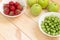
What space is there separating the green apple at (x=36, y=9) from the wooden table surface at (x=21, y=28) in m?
0.03

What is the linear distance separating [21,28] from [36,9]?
0.15 meters

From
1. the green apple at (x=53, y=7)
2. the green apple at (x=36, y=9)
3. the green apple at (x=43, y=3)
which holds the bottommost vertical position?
the green apple at (x=36, y=9)

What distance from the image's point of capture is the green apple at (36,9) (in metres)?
1.02

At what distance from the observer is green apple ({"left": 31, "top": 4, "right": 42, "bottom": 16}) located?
1023 mm

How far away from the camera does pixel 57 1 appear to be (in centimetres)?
112

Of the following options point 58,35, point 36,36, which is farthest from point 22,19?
point 58,35

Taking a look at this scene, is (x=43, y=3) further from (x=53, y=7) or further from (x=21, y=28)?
(x=21, y=28)

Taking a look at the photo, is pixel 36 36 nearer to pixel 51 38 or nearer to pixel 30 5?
pixel 51 38

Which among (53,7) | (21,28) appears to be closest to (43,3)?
(53,7)

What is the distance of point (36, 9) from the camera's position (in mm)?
1021

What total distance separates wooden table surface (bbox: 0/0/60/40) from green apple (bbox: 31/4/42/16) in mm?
34

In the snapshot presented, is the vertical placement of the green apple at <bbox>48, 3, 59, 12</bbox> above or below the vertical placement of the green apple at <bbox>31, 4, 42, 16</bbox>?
above

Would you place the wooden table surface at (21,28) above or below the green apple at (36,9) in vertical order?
below

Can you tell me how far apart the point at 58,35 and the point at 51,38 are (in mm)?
48
